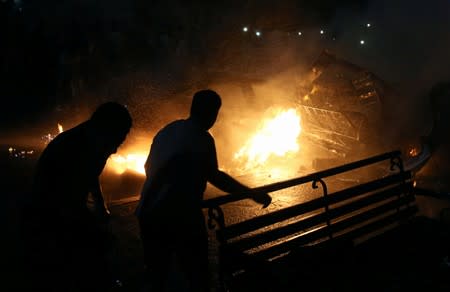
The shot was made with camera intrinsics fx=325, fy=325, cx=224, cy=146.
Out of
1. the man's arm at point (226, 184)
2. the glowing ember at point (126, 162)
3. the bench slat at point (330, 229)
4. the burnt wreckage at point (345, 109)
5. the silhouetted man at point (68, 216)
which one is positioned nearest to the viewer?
the silhouetted man at point (68, 216)

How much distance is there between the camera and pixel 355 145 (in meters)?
9.51

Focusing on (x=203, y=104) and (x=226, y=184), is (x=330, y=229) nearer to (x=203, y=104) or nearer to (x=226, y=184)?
(x=226, y=184)

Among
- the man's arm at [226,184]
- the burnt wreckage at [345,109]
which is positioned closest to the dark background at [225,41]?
the burnt wreckage at [345,109]

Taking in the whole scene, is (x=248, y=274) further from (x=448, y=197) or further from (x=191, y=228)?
(x=448, y=197)

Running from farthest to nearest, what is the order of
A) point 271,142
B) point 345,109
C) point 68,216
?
point 271,142, point 345,109, point 68,216

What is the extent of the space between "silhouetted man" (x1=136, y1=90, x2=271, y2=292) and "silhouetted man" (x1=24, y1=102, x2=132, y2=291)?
38 centimetres

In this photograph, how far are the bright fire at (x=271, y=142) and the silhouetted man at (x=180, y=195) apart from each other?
346 inches

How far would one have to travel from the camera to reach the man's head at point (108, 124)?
252 centimetres

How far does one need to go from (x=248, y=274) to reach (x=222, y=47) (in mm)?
17233

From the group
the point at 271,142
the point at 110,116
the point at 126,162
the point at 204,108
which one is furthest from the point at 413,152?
the point at 126,162

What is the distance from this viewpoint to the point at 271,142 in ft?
38.8

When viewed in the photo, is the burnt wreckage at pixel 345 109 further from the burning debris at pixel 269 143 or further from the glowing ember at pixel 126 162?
the glowing ember at pixel 126 162

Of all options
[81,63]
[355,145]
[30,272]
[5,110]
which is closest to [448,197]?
[30,272]

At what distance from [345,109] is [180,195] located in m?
8.30
